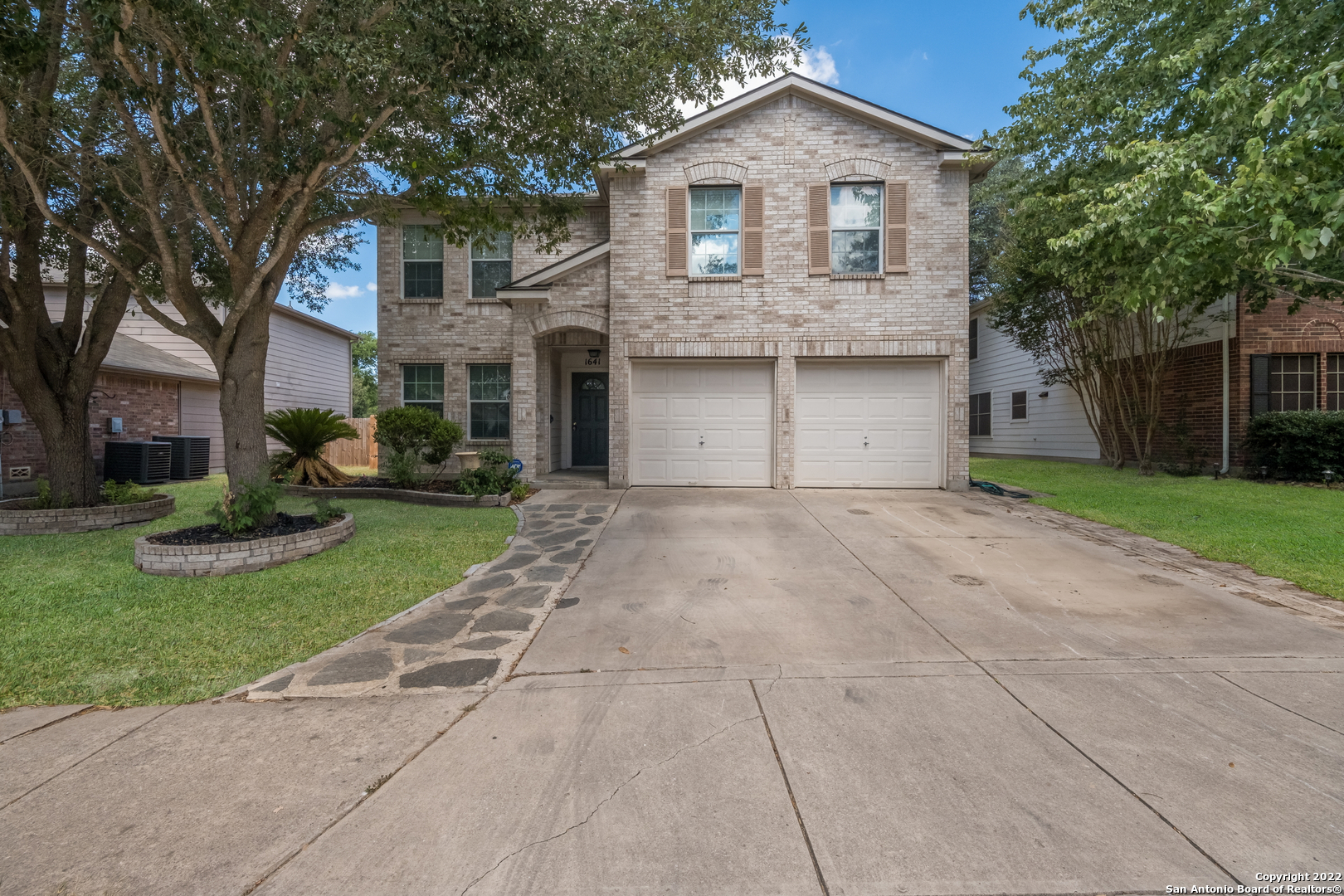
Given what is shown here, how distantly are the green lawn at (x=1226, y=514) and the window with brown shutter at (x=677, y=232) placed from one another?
7459mm

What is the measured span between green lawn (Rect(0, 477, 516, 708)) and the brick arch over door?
5316 millimetres

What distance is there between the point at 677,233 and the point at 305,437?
25.4 feet

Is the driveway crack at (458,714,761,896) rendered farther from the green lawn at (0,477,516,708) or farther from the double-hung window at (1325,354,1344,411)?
the double-hung window at (1325,354,1344,411)

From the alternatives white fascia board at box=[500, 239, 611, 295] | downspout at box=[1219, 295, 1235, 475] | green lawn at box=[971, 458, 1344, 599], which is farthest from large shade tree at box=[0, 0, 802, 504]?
downspout at box=[1219, 295, 1235, 475]

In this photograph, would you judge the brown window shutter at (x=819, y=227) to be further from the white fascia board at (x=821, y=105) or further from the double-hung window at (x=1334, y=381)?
the double-hung window at (x=1334, y=381)

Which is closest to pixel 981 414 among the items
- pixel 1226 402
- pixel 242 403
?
pixel 1226 402

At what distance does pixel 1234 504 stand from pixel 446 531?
1132 cm

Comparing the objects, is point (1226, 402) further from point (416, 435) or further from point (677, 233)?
point (416, 435)

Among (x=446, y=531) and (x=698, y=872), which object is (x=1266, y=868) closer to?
(x=698, y=872)

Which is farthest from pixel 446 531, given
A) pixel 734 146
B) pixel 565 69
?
pixel 734 146

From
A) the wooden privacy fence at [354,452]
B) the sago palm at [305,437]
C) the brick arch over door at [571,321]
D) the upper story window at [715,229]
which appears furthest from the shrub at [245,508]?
the wooden privacy fence at [354,452]

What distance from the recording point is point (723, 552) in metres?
6.14

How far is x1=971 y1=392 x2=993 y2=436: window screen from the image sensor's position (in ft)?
69.6

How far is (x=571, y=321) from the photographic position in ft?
36.0
